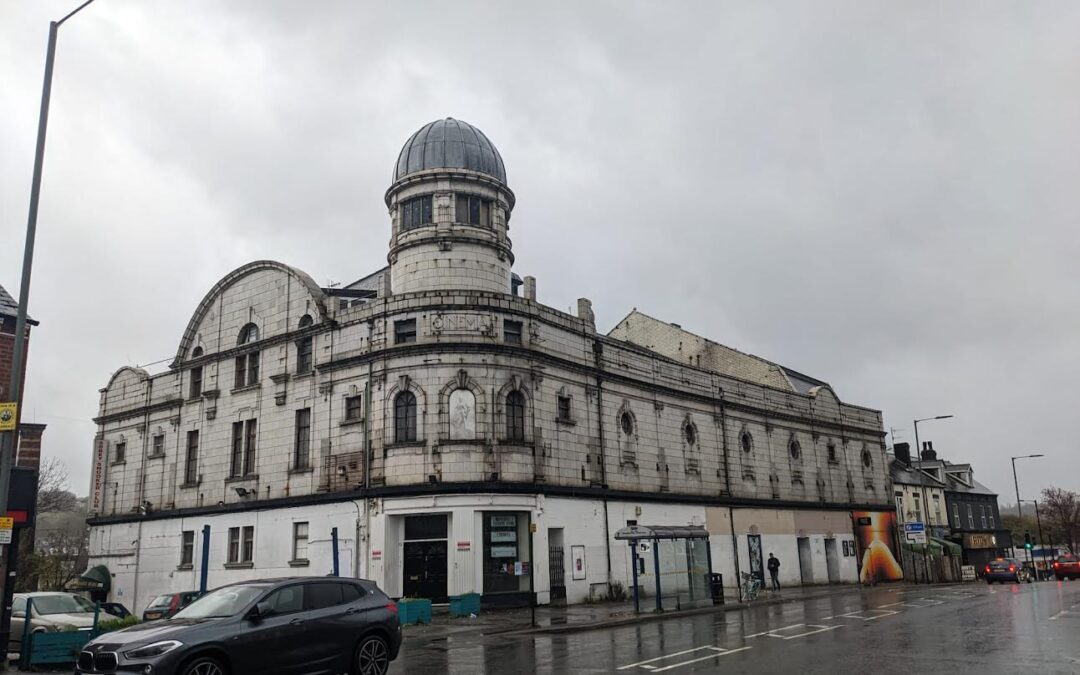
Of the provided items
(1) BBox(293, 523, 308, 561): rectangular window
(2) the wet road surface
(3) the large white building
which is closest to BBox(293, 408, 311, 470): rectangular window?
(3) the large white building

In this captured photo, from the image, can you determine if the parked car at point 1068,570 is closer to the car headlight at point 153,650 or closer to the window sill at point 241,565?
the window sill at point 241,565

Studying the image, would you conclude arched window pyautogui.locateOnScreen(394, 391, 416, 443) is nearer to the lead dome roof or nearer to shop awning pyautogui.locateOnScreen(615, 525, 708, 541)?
shop awning pyautogui.locateOnScreen(615, 525, 708, 541)

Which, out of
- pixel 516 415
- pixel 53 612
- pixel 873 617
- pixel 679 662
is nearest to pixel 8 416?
pixel 53 612

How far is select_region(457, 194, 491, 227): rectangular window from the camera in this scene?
34.3 meters

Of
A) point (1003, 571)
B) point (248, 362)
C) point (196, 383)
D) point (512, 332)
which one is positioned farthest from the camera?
point (1003, 571)

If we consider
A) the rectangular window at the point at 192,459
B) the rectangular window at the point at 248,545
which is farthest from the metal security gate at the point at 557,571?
the rectangular window at the point at 192,459

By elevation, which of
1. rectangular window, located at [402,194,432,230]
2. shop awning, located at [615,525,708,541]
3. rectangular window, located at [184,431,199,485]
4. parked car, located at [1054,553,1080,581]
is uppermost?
rectangular window, located at [402,194,432,230]

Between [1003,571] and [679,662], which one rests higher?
[679,662]

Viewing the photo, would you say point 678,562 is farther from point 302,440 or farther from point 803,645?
point 302,440

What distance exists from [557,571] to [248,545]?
45.2ft

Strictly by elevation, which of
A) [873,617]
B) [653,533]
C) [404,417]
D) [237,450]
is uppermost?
[404,417]

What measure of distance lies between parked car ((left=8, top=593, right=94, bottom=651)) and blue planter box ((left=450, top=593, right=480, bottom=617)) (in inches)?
419

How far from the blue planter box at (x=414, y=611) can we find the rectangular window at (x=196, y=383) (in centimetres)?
2016

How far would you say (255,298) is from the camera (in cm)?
3828
